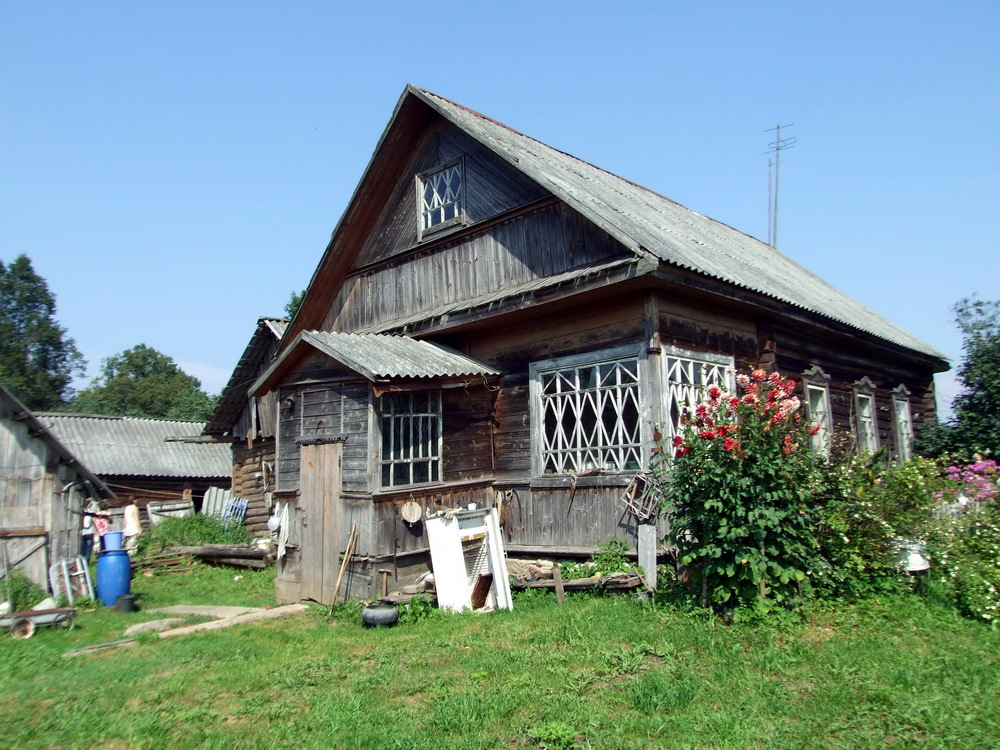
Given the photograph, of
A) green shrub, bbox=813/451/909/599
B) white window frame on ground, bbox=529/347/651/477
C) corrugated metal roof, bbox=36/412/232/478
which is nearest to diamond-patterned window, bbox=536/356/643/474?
white window frame on ground, bbox=529/347/651/477

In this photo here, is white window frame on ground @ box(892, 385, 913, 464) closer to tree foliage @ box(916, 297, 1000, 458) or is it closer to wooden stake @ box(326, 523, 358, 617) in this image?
tree foliage @ box(916, 297, 1000, 458)

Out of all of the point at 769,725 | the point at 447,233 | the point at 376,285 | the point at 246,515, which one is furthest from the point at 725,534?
the point at 246,515

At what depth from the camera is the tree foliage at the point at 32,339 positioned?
157 feet

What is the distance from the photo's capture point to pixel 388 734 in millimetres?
4582

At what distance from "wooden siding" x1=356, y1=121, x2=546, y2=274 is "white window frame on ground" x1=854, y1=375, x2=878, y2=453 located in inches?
293

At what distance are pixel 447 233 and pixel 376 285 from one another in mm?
1994

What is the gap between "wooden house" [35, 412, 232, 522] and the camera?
75.1 feet

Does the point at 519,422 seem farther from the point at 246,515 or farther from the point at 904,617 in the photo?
the point at 246,515

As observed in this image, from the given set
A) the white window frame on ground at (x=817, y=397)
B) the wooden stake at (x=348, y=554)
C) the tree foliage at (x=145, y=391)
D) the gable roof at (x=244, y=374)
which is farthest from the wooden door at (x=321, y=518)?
the tree foliage at (x=145, y=391)

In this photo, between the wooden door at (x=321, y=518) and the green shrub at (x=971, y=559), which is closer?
the green shrub at (x=971, y=559)

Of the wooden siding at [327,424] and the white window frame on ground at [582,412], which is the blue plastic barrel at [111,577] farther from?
the white window frame on ground at [582,412]

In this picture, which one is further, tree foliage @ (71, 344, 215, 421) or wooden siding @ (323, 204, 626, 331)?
tree foliage @ (71, 344, 215, 421)

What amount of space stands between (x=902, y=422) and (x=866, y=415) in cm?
188

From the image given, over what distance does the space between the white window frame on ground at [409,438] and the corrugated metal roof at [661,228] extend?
3224 millimetres
